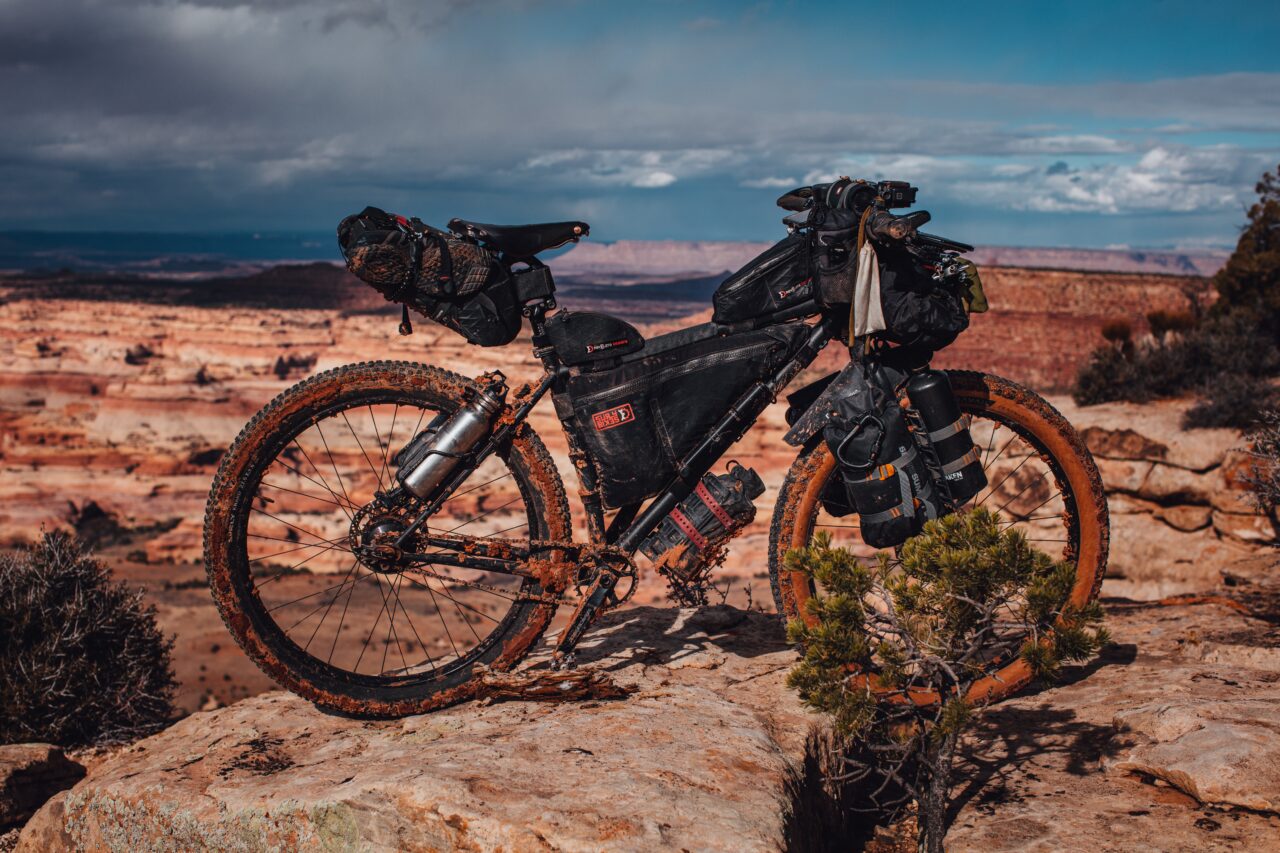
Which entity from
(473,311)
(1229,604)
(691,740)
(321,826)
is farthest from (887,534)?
(1229,604)

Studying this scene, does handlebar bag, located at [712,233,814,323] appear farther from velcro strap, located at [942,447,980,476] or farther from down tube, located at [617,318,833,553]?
velcro strap, located at [942,447,980,476]

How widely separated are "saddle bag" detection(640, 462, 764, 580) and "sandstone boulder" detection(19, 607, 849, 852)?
22.2 inches

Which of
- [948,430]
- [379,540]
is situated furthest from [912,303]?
[379,540]

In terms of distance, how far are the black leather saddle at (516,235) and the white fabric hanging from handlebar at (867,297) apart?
48.4 inches

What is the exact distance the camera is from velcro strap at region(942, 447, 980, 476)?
14.1 feet

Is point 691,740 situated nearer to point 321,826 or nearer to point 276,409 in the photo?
point 321,826

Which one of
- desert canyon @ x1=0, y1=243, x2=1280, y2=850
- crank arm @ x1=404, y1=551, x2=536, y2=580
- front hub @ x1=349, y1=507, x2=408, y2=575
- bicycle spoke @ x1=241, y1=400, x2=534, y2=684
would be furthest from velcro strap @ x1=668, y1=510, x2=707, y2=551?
bicycle spoke @ x1=241, y1=400, x2=534, y2=684

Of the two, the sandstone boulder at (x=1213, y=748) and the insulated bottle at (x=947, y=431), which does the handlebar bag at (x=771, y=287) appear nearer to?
the insulated bottle at (x=947, y=431)

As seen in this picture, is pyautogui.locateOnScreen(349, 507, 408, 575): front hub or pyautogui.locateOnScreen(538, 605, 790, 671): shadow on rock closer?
pyautogui.locateOnScreen(349, 507, 408, 575): front hub

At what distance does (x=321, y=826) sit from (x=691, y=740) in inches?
51.5

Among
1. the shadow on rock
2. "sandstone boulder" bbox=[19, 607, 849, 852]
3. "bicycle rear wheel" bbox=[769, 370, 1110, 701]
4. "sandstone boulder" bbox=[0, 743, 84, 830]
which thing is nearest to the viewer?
"sandstone boulder" bbox=[19, 607, 849, 852]

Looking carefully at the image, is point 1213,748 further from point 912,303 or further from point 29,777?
point 29,777

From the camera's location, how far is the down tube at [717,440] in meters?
4.25

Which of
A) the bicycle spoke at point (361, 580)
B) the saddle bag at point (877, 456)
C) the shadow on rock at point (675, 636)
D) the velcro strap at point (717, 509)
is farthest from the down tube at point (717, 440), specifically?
the bicycle spoke at point (361, 580)
